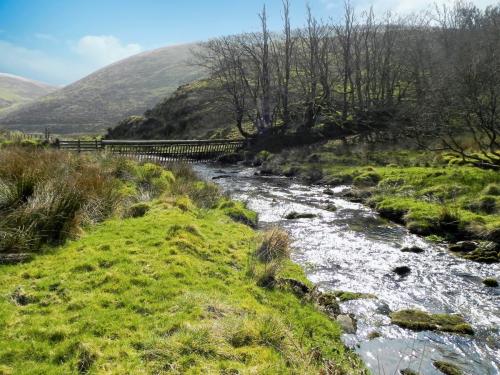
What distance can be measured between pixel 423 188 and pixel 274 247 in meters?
14.4

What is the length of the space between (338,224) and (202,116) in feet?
199

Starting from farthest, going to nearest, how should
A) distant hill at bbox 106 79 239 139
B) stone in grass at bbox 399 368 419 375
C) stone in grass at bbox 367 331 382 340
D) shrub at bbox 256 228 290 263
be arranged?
1. distant hill at bbox 106 79 239 139
2. shrub at bbox 256 228 290 263
3. stone in grass at bbox 367 331 382 340
4. stone in grass at bbox 399 368 419 375

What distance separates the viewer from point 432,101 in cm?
4550

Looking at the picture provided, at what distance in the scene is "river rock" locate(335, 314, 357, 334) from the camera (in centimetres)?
961

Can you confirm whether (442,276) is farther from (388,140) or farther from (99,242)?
(388,140)

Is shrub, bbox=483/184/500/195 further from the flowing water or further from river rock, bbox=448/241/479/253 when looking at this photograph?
river rock, bbox=448/241/479/253

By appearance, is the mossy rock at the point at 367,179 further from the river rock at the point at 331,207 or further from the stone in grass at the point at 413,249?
the stone in grass at the point at 413,249

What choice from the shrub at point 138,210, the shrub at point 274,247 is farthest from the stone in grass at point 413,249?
the shrub at point 138,210

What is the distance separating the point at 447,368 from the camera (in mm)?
8234

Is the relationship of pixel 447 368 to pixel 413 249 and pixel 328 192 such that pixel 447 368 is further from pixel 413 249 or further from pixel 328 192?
pixel 328 192

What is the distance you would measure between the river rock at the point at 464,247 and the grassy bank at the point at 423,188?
0.86 ft

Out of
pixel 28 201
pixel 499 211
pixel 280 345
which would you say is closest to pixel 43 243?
pixel 28 201

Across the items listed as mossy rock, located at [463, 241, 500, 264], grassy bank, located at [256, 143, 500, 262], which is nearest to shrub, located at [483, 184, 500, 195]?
grassy bank, located at [256, 143, 500, 262]

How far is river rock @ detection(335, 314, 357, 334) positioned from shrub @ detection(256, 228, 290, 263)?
3.16 meters
